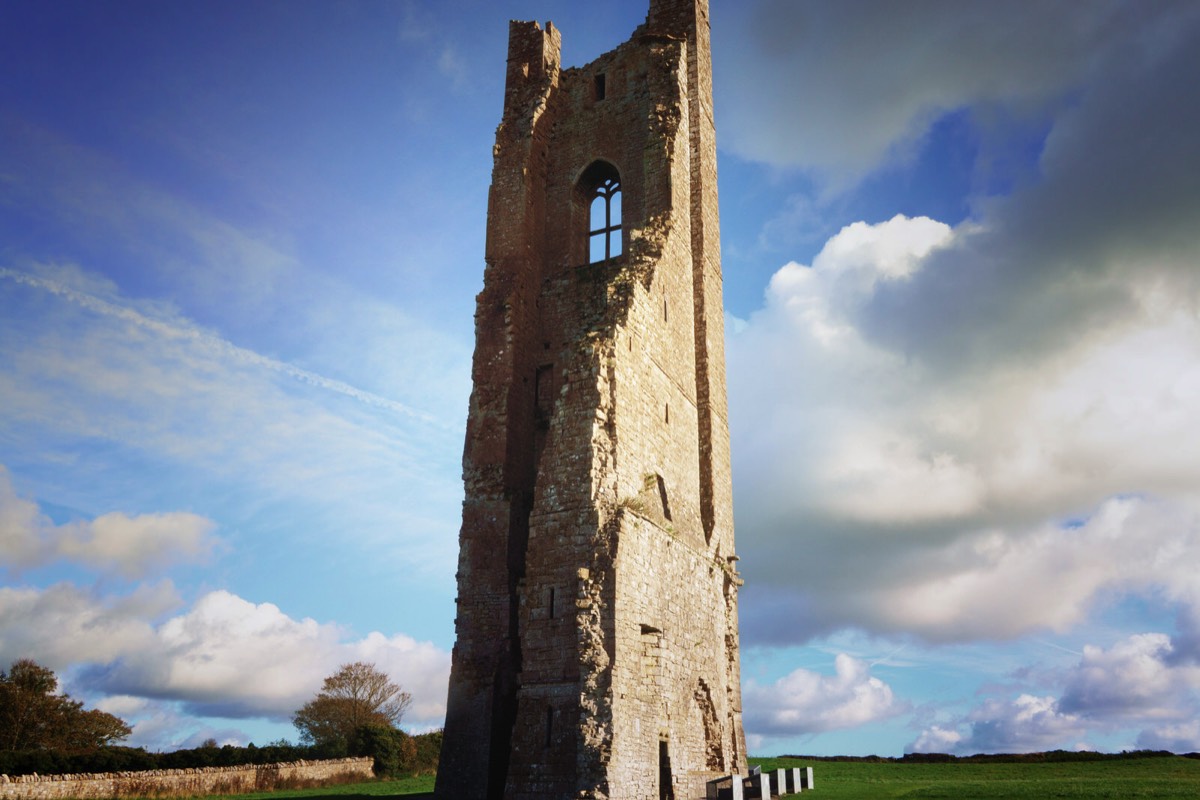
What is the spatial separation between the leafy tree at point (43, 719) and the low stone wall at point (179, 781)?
18.1 ft

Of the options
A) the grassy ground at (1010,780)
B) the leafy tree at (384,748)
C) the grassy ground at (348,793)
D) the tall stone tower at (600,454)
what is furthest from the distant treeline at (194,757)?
the grassy ground at (1010,780)

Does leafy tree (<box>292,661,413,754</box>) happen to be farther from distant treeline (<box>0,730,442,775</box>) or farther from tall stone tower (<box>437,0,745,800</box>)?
tall stone tower (<box>437,0,745,800</box>)

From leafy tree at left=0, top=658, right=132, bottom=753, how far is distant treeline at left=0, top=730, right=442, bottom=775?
11.4ft

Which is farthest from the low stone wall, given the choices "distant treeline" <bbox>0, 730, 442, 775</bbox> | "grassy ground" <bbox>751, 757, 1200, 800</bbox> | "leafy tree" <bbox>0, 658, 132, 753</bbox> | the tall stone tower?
"grassy ground" <bbox>751, 757, 1200, 800</bbox>

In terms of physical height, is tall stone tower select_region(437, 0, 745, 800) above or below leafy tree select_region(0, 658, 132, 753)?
above

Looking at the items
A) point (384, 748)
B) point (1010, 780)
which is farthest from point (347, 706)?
point (1010, 780)

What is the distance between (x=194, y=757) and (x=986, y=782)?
816 inches

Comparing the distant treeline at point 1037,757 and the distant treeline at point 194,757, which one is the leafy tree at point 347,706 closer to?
the distant treeline at point 194,757

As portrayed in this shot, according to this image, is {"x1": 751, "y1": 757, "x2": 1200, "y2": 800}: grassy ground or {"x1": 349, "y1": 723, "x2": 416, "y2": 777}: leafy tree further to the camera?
{"x1": 349, "y1": 723, "x2": 416, "y2": 777}: leafy tree

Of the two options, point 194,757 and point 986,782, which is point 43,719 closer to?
point 194,757

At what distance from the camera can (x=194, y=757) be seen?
24.1 meters

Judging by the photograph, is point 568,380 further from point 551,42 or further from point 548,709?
point 551,42

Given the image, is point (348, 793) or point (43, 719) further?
point (43, 719)

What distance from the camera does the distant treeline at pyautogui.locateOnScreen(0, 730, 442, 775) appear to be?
19.7m
